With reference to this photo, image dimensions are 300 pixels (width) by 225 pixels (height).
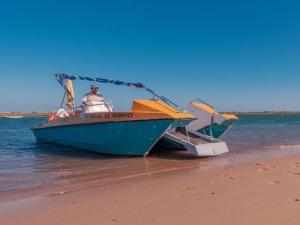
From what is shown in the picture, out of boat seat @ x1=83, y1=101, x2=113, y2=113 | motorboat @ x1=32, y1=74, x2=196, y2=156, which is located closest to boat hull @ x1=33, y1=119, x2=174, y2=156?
motorboat @ x1=32, y1=74, x2=196, y2=156

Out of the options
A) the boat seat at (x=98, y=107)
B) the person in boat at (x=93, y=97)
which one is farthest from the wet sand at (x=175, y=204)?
the person in boat at (x=93, y=97)

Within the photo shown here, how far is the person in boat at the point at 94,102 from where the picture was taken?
12238 millimetres

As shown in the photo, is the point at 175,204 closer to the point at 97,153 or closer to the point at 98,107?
the point at 97,153

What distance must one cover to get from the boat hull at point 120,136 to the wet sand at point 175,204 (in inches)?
144

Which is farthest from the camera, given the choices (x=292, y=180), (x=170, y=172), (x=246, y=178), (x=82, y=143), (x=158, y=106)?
(x=82, y=143)

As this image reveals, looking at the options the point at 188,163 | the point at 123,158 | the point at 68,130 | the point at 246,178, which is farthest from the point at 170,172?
the point at 68,130

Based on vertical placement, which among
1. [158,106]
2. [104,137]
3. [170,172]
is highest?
[158,106]

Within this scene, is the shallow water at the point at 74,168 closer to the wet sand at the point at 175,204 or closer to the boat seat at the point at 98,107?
the wet sand at the point at 175,204

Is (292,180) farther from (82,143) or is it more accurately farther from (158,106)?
(82,143)

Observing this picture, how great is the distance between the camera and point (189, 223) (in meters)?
3.78

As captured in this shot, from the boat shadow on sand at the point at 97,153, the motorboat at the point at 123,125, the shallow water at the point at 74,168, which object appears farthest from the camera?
the boat shadow on sand at the point at 97,153

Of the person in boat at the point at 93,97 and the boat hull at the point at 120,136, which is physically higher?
the person in boat at the point at 93,97

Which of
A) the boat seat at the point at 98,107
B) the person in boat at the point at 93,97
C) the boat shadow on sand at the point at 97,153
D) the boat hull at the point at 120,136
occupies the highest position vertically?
the person in boat at the point at 93,97

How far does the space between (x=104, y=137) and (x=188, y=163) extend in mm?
3057
